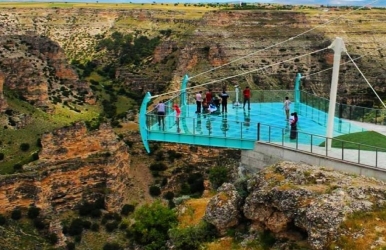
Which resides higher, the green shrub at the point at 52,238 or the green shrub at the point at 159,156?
the green shrub at the point at 159,156

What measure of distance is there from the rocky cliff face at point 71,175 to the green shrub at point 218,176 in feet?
23.2

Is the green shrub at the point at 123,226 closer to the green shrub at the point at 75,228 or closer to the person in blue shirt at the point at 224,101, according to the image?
the green shrub at the point at 75,228

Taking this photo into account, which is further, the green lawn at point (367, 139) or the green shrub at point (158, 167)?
the green shrub at point (158, 167)

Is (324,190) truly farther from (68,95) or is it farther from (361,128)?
(68,95)

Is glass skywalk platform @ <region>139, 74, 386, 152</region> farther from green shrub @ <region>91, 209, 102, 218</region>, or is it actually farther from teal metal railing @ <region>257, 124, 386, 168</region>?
green shrub @ <region>91, 209, 102, 218</region>

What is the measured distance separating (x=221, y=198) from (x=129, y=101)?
5116 cm

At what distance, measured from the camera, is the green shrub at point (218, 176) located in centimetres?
4734

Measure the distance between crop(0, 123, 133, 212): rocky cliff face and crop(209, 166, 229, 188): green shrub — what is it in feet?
23.2

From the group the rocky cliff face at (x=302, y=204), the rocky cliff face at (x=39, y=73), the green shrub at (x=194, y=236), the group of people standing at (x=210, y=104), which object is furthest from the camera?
the rocky cliff face at (x=39, y=73)

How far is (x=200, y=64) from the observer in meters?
82.8

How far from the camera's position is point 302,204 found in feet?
85.0

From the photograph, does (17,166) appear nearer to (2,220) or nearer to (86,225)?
(2,220)

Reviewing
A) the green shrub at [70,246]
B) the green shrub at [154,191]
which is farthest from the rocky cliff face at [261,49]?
the green shrub at [70,246]

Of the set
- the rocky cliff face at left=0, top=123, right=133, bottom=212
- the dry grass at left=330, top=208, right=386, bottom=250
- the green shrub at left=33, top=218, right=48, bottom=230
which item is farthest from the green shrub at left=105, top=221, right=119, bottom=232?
the dry grass at left=330, top=208, right=386, bottom=250
